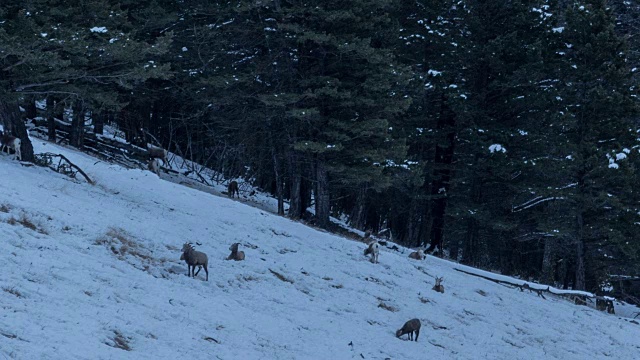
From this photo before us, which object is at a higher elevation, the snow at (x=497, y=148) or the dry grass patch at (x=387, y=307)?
the snow at (x=497, y=148)

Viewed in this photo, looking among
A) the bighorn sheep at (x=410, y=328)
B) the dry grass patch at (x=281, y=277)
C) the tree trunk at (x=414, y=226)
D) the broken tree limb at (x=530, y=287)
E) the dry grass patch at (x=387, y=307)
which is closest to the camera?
the bighorn sheep at (x=410, y=328)

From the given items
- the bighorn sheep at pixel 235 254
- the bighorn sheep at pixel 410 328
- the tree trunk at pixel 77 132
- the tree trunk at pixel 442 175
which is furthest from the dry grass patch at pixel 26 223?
the tree trunk at pixel 442 175

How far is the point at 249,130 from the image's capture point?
86.0ft

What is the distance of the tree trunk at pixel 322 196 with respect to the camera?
2408cm

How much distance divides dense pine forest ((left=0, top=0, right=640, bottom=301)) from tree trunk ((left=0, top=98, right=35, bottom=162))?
0.05 meters

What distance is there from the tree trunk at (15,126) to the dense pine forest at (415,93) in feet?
0.18

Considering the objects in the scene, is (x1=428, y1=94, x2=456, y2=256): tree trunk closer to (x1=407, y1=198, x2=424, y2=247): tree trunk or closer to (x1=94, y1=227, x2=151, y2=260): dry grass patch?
(x1=407, y1=198, x2=424, y2=247): tree trunk

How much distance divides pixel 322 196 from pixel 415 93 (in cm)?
766

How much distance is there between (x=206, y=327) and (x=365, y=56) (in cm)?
1575

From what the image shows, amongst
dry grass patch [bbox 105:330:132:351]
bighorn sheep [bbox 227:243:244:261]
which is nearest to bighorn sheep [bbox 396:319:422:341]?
bighorn sheep [bbox 227:243:244:261]

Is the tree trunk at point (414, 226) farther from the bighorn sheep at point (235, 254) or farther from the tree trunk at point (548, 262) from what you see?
the bighorn sheep at point (235, 254)

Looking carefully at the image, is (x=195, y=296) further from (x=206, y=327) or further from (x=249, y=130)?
(x=249, y=130)

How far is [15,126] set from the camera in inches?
703

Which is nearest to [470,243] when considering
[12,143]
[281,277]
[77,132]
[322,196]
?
[322,196]
